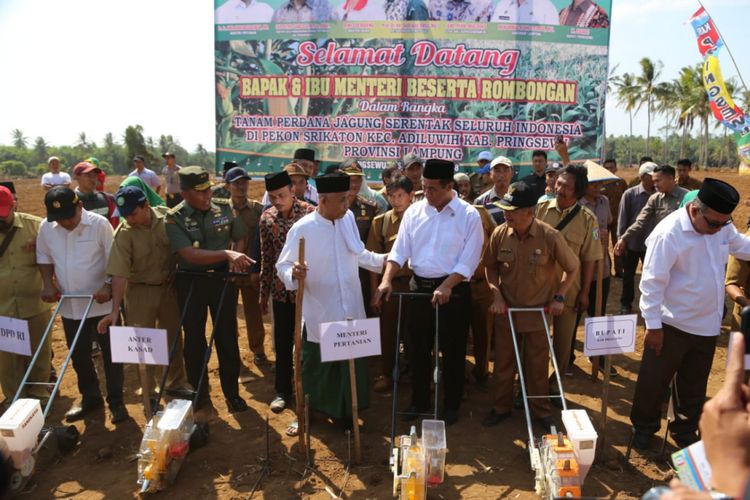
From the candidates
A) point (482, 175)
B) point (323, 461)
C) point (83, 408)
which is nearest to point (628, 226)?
point (482, 175)

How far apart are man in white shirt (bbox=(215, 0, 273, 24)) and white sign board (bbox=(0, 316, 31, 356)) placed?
747 centimetres

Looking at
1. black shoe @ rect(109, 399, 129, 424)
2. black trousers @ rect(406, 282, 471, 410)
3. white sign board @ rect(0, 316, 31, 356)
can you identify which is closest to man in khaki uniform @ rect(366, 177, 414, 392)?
black trousers @ rect(406, 282, 471, 410)

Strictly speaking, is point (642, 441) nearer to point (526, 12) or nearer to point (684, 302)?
point (684, 302)

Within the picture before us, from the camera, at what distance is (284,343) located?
16.6 ft

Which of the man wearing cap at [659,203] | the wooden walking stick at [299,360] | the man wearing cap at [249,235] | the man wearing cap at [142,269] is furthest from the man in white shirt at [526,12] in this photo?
the wooden walking stick at [299,360]

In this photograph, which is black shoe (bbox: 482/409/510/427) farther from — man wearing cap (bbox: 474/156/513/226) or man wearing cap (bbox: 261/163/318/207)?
man wearing cap (bbox: 261/163/318/207)

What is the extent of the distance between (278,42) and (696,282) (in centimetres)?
844

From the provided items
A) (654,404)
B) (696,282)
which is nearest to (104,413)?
(654,404)

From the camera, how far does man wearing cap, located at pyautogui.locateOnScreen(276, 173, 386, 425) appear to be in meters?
4.31

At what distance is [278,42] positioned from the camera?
32.5 feet

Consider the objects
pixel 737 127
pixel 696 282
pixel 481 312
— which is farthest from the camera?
pixel 737 127

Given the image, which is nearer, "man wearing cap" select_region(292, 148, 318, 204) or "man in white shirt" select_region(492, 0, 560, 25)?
"man wearing cap" select_region(292, 148, 318, 204)

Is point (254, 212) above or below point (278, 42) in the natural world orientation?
below

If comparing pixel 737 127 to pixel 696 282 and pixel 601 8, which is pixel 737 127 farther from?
pixel 696 282
